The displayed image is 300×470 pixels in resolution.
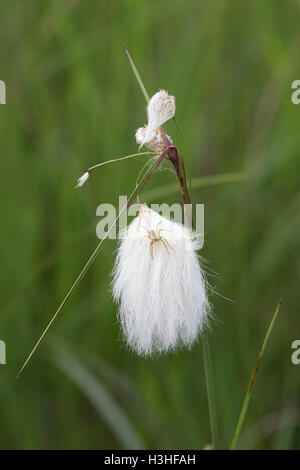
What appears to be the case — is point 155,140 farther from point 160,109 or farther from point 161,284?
point 161,284

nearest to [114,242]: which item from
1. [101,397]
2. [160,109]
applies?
[101,397]

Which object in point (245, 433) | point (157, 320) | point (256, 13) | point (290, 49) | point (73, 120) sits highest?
point (256, 13)

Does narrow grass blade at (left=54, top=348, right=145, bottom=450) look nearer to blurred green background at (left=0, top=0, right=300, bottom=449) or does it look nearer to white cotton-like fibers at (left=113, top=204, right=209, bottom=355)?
blurred green background at (left=0, top=0, right=300, bottom=449)

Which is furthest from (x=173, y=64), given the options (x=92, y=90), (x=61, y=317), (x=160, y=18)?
(x=61, y=317)

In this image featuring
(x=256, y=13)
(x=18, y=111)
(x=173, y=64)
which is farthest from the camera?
(x=256, y=13)

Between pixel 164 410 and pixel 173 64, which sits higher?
pixel 173 64

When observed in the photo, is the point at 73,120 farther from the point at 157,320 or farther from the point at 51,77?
the point at 157,320

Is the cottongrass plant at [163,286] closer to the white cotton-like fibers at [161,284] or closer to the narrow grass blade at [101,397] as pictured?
the white cotton-like fibers at [161,284]

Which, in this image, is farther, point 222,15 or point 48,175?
point 222,15
